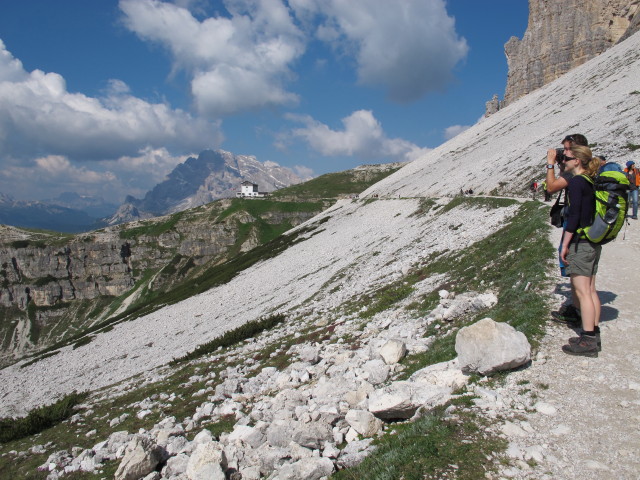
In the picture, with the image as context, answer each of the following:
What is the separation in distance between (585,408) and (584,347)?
1586mm

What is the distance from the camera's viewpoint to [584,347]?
712 centimetres

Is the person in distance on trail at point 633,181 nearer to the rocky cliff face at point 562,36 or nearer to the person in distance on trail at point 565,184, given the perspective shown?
the person in distance on trail at point 565,184

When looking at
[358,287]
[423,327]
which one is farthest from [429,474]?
[358,287]

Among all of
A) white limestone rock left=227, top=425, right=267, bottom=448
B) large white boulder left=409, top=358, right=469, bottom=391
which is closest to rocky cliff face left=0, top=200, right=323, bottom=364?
white limestone rock left=227, top=425, right=267, bottom=448

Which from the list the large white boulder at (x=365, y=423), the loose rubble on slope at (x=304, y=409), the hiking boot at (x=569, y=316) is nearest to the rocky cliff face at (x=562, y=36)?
the hiking boot at (x=569, y=316)

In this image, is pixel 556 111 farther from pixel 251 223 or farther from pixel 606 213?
pixel 251 223

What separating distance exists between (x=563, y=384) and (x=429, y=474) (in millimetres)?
3207

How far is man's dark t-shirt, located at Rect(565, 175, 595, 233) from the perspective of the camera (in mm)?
7359

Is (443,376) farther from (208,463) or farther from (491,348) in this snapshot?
(208,463)

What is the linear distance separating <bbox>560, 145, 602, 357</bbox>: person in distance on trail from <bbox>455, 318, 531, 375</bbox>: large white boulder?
106cm

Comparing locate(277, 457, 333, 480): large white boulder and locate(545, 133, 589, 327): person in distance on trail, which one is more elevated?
locate(545, 133, 589, 327): person in distance on trail

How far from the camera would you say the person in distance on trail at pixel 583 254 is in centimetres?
722

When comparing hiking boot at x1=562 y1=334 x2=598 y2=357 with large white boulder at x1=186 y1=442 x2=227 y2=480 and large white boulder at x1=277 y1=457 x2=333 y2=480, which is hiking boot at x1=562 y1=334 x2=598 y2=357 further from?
large white boulder at x1=186 y1=442 x2=227 y2=480

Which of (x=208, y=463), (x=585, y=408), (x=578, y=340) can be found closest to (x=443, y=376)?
(x=585, y=408)
